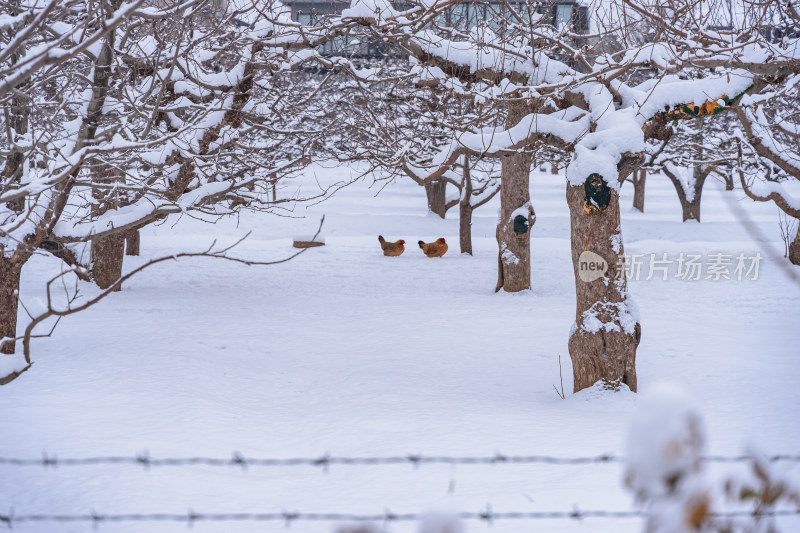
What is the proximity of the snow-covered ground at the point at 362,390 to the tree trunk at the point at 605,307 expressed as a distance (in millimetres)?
316

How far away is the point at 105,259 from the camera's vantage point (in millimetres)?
13352

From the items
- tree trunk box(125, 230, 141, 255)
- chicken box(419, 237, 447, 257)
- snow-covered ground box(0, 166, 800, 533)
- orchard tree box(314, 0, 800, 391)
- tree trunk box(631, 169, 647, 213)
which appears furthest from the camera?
tree trunk box(631, 169, 647, 213)

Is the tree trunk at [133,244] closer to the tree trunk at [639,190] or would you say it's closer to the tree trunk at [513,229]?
the tree trunk at [513,229]

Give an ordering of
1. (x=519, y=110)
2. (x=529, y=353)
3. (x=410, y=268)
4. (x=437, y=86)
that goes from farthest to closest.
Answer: (x=410, y=268) < (x=519, y=110) < (x=437, y=86) < (x=529, y=353)

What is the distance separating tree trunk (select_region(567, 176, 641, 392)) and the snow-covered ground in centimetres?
32

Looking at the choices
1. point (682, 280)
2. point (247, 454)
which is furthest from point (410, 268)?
point (247, 454)

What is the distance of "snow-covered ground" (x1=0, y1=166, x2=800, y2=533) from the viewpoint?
4672 millimetres

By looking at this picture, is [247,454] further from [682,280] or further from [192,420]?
[682,280]

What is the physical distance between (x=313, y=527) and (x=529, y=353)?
5436mm

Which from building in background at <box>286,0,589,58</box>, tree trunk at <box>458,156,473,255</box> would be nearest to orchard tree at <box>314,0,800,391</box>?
building in background at <box>286,0,589,58</box>

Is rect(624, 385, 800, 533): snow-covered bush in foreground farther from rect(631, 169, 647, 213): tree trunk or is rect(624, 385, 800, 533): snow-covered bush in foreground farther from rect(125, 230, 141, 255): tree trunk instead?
rect(631, 169, 647, 213): tree trunk

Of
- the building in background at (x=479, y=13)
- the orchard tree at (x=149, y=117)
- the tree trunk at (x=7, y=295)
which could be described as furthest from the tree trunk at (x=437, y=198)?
the tree trunk at (x=7, y=295)

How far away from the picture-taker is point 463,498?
4.64 m

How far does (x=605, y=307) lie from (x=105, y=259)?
9.83 m
